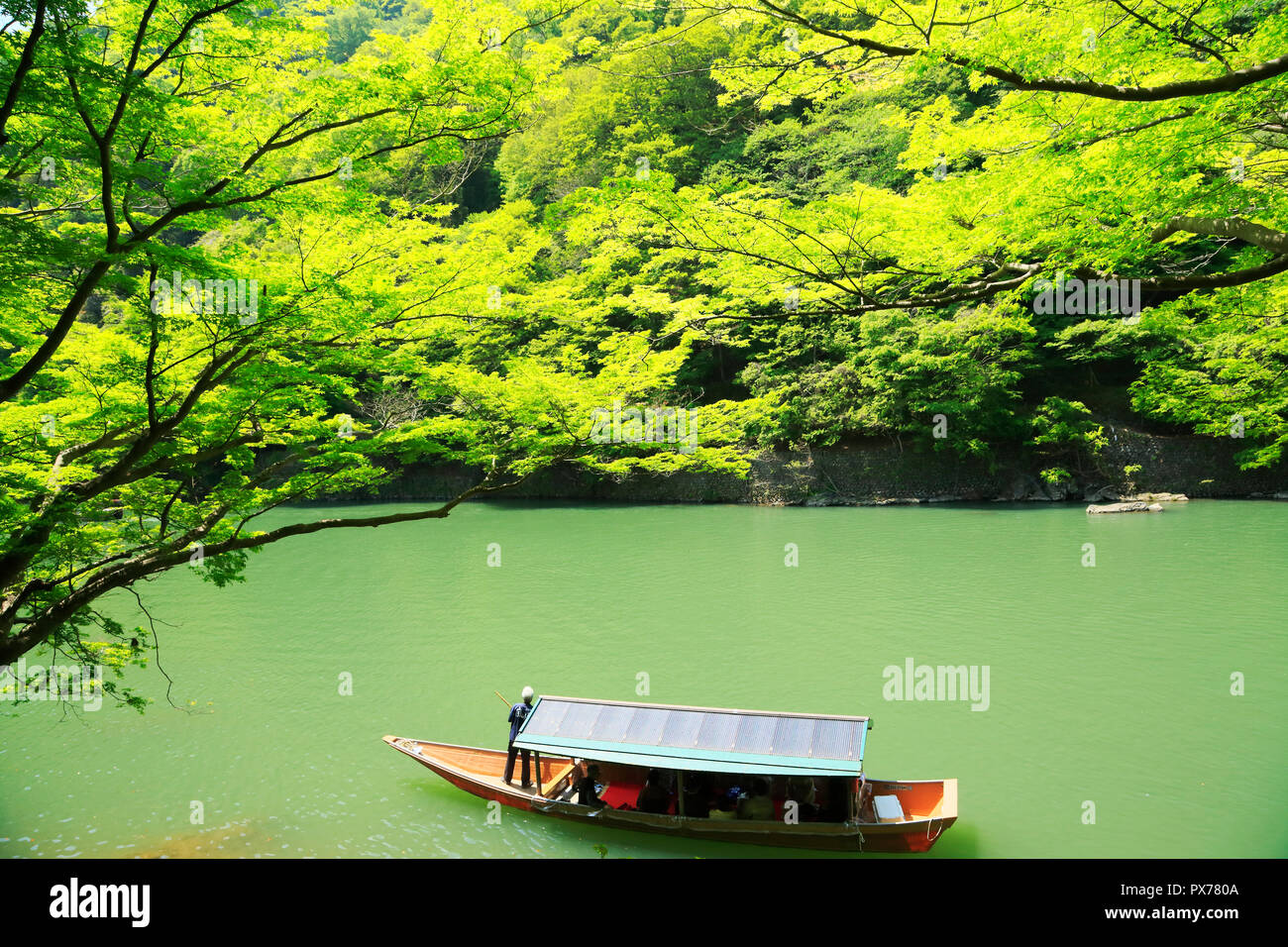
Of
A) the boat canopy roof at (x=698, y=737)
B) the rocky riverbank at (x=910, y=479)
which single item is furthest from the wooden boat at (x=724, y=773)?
the rocky riverbank at (x=910, y=479)

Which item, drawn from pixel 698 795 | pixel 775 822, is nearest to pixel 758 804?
pixel 775 822

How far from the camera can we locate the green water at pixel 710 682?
725 cm

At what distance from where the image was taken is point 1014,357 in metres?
24.7

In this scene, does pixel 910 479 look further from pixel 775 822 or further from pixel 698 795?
pixel 775 822

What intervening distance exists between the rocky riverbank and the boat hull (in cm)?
2017

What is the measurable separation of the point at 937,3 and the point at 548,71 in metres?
2.40

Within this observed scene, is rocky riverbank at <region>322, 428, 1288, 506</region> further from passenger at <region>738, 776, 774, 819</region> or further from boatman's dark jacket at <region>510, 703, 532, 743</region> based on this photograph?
passenger at <region>738, 776, 774, 819</region>

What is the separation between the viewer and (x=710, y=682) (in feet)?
35.2

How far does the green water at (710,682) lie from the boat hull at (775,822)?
0.17 metres

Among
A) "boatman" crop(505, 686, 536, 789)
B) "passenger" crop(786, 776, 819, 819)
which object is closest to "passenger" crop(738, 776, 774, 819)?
"passenger" crop(786, 776, 819, 819)

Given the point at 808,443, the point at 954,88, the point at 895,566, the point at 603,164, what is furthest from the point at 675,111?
the point at 895,566

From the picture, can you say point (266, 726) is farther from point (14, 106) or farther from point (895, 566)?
point (895, 566)

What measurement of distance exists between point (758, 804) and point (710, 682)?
12.6ft

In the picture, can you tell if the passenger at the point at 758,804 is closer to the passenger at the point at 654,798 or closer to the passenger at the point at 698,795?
the passenger at the point at 698,795
